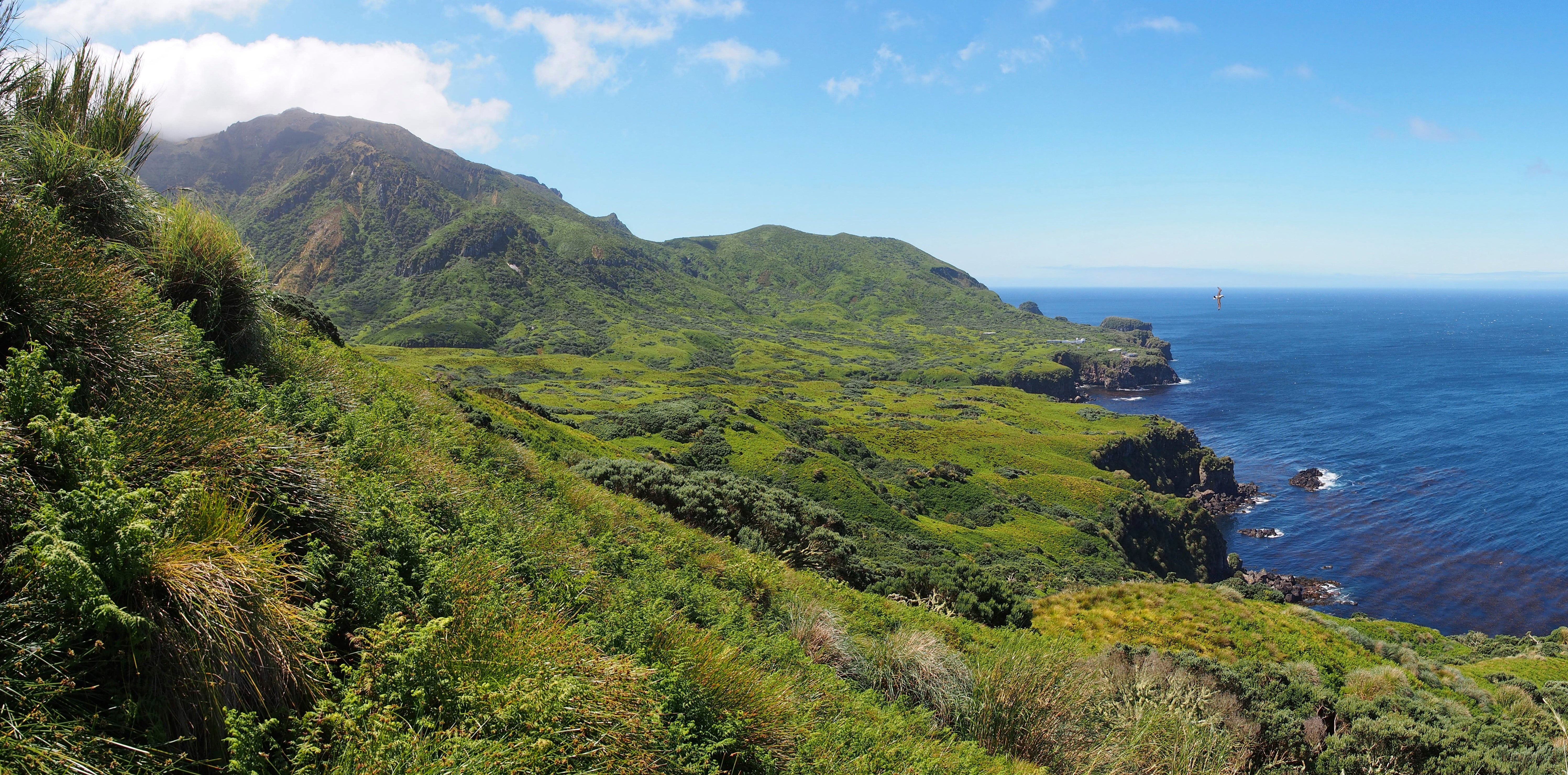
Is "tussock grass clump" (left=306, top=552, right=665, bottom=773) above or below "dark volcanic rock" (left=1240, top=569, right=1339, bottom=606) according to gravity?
above

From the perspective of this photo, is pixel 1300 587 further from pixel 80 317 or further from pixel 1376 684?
pixel 80 317

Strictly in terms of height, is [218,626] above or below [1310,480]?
above

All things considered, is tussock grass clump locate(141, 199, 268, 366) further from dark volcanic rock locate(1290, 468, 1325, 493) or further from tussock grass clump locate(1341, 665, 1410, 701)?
dark volcanic rock locate(1290, 468, 1325, 493)

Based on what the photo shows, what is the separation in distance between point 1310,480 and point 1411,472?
11331mm

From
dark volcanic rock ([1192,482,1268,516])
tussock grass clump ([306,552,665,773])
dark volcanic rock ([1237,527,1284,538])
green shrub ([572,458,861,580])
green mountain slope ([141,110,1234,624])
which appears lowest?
dark volcanic rock ([1237,527,1284,538])

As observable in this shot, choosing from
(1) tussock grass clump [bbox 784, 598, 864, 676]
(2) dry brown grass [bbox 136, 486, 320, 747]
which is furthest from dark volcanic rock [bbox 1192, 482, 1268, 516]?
(2) dry brown grass [bbox 136, 486, 320, 747]

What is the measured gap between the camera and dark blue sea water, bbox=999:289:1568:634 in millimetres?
47062

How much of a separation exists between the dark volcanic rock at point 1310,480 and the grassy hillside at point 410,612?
64.5 m

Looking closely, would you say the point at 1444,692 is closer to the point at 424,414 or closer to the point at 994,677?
the point at 994,677

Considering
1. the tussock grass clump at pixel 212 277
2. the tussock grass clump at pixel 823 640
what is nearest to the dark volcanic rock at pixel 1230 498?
the tussock grass clump at pixel 823 640

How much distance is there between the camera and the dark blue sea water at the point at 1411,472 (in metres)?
47.1

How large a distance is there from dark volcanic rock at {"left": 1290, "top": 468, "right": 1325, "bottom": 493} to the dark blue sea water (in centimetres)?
124

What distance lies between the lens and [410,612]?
15.9ft

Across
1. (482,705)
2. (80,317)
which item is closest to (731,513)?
(482,705)
